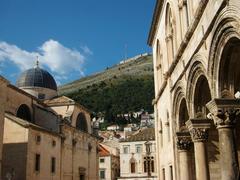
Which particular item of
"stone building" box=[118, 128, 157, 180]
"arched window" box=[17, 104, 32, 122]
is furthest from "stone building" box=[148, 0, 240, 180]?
"stone building" box=[118, 128, 157, 180]

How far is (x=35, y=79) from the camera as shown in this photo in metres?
47.6

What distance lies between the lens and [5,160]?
101 feet

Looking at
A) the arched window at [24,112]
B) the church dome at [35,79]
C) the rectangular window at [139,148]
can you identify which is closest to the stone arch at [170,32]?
the arched window at [24,112]

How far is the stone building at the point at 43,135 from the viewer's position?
30703 millimetres

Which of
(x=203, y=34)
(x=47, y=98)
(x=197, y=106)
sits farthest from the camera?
(x=47, y=98)

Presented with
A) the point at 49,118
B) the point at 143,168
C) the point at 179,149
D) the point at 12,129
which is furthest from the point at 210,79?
the point at 143,168

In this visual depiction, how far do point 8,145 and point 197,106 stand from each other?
2073 cm

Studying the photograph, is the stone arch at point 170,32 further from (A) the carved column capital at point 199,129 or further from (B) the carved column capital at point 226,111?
(B) the carved column capital at point 226,111

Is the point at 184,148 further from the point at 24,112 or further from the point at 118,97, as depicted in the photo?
the point at 118,97

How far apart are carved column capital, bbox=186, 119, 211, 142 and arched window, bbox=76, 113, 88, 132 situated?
3234 centimetres

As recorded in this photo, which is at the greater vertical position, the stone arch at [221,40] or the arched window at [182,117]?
the stone arch at [221,40]

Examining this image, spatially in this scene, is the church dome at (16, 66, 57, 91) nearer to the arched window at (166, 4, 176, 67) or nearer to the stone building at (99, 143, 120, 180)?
the arched window at (166, 4, 176, 67)

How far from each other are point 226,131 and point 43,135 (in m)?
24.4

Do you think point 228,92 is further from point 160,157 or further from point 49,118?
point 49,118
